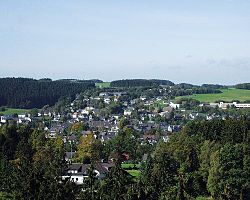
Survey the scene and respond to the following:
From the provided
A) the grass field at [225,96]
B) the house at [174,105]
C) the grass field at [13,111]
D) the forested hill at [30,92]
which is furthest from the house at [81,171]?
the grass field at [225,96]

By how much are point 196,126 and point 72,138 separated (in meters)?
31.6

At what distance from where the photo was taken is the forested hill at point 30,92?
154762 mm

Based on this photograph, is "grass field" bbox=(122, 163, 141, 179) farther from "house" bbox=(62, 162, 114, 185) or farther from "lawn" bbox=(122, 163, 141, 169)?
"house" bbox=(62, 162, 114, 185)

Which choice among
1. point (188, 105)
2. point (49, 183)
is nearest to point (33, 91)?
point (188, 105)

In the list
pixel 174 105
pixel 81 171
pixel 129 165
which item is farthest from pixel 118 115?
pixel 81 171

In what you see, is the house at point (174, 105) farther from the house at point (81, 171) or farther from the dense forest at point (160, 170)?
the house at point (81, 171)

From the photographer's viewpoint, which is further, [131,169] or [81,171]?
[131,169]

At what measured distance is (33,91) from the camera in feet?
544

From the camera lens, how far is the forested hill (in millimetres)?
154762

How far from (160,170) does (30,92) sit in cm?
12357

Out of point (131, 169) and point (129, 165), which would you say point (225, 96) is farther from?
point (131, 169)

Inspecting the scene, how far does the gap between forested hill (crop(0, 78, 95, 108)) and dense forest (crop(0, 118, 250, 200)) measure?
8990cm

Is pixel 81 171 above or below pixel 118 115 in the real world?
below

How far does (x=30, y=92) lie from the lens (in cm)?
16350
